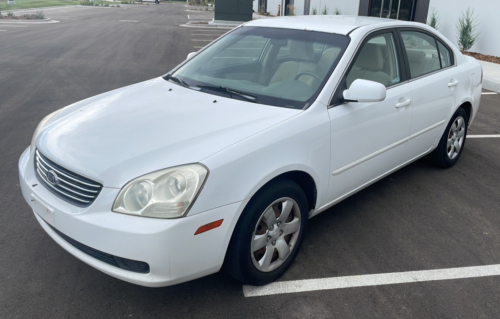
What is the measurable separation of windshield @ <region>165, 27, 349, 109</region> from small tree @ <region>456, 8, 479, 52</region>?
11.6 metres

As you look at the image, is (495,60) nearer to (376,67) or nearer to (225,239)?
(376,67)

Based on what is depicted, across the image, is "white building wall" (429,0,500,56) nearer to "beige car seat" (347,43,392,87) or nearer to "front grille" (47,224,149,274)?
"beige car seat" (347,43,392,87)

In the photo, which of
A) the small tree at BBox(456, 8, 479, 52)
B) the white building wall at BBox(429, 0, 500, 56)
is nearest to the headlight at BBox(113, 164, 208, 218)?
the white building wall at BBox(429, 0, 500, 56)

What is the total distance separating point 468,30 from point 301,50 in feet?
39.0

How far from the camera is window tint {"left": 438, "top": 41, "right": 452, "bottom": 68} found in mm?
4750

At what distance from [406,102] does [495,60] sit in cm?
1055

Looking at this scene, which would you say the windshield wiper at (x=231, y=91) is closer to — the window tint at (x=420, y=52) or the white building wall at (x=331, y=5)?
the window tint at (x=420, y=52)

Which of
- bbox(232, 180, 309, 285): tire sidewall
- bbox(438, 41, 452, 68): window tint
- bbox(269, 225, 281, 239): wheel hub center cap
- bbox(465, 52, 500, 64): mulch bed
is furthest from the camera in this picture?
bbox(465, 52, 500, 64): mulch bed

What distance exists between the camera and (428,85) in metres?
4.29

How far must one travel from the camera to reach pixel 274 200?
9.32 ft


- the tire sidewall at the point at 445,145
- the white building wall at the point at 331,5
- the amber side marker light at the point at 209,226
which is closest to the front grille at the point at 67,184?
the amber side marker light at the point at 209,226

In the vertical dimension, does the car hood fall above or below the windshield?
below

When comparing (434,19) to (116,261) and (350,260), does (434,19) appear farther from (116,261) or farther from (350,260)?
(116,261)

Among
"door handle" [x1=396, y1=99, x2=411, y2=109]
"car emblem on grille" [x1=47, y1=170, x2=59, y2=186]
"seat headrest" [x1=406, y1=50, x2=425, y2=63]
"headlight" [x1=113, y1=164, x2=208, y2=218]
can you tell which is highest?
"seat headrest" [x1=406, y1=50, x2=425, y2=63]
